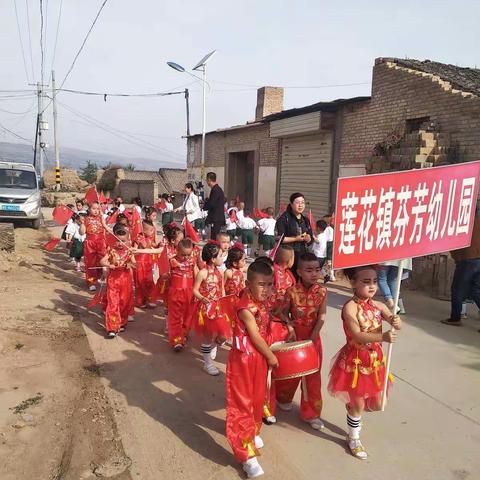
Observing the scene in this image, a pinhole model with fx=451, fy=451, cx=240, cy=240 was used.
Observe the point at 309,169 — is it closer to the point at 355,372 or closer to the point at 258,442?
the point at 355,372

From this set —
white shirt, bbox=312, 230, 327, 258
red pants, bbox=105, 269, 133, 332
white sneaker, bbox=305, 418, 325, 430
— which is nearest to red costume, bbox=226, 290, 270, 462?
white sneaker, bbox=305, 418, 325, 430

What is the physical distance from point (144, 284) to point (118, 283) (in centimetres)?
115

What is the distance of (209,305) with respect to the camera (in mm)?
4441

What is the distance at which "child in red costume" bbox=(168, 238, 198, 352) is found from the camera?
5.02 meters

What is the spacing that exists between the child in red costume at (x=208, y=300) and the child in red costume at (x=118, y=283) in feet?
4.50

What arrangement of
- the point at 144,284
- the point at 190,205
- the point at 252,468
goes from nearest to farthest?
the point at 252,468, the point at 144,284, the point at 190,205

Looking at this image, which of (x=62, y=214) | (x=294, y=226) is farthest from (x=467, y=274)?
(x=62, y=214)

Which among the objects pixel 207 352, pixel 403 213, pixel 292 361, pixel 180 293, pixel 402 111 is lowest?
pixel 207 352

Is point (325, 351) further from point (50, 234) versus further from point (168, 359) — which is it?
point (50, 234)

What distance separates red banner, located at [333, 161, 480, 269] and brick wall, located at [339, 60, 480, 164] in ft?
19.1

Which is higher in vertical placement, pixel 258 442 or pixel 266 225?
→ pixel 266 225

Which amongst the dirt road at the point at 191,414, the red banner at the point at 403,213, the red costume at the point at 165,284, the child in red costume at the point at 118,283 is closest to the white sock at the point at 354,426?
the dirt road at the point at 191,414

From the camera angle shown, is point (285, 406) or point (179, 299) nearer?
point (285, 406)

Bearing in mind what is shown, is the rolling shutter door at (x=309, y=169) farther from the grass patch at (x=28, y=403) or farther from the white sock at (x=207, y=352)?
the grass patch at (x=28, y=403)
